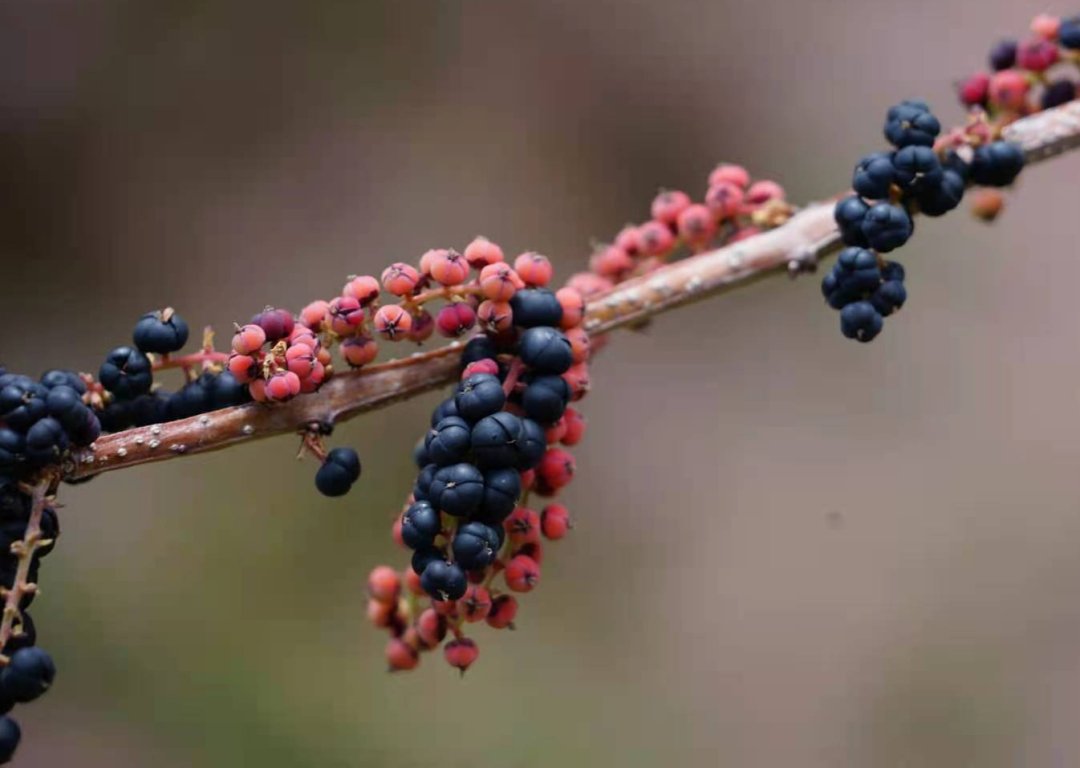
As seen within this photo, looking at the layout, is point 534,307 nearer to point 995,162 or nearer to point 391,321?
point 391,321

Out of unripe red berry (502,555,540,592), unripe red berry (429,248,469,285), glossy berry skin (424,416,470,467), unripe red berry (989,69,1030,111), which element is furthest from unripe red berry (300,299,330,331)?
unripe red berry (989,69,1030,111)

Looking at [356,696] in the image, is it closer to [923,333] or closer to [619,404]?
[619,404]

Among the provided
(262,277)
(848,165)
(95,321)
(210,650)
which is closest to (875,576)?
(848,165)

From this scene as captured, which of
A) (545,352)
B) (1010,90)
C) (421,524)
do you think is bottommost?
(421,524)

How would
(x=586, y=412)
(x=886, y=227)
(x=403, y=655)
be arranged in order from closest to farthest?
(x=886, y=227), (x=403, y=655), (x=586, y=412)

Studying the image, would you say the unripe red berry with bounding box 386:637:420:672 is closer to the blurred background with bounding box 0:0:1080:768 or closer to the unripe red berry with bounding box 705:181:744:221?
the unripe red berry with bounding box 705:181:744:221

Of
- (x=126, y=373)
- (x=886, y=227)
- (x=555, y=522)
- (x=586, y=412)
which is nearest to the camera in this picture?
(x=126, y=373)

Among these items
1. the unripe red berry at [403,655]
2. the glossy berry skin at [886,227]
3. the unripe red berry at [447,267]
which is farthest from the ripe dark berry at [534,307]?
the unripe red berry at [403,655]

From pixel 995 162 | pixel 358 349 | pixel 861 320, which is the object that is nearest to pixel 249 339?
pixel 358 349

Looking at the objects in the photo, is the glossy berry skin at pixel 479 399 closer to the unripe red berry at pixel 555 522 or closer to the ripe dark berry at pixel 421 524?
the ripe dark berry at pixel 421 524
